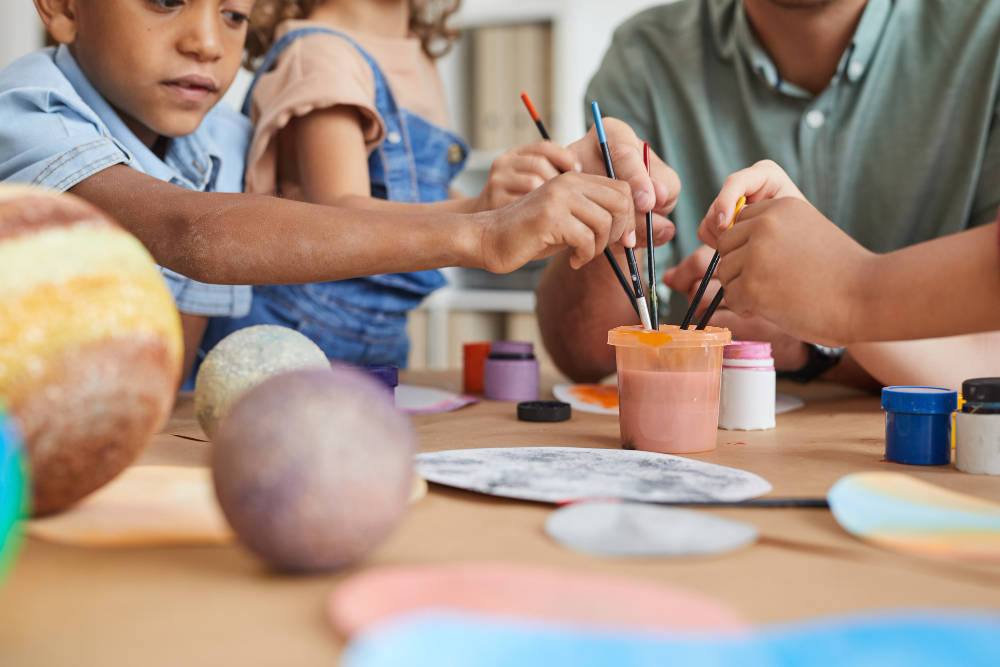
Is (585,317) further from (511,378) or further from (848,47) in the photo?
(848,47)

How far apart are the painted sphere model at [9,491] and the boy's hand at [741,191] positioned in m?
0.66

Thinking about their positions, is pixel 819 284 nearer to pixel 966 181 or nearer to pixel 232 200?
pixel 232 200

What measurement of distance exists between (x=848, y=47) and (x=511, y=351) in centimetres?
76

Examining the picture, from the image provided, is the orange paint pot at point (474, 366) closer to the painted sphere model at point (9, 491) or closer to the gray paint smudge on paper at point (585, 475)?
the gray paint smudge on paper at point (585, 475)

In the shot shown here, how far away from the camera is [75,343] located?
0.39 meters

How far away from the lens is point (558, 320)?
3.85ft

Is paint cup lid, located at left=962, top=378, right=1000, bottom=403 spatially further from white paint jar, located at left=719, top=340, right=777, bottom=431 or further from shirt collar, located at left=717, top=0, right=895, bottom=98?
shirt collar, located at left=717, top=0, right=895, bottom=98

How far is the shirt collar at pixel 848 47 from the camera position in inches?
49.8

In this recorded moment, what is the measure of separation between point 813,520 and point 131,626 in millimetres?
371

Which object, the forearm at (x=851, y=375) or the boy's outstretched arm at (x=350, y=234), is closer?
the boy's outstretched arm at (x=350, y=234)

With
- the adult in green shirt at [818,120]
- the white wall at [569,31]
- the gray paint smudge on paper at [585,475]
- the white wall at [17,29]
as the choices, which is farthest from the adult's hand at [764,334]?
the white wall at [17,29]

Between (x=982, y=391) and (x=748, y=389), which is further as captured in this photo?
(x=748, y=389)

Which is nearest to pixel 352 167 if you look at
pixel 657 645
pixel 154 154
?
pixel 154 154

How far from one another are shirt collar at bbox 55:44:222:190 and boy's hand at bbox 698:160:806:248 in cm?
65
